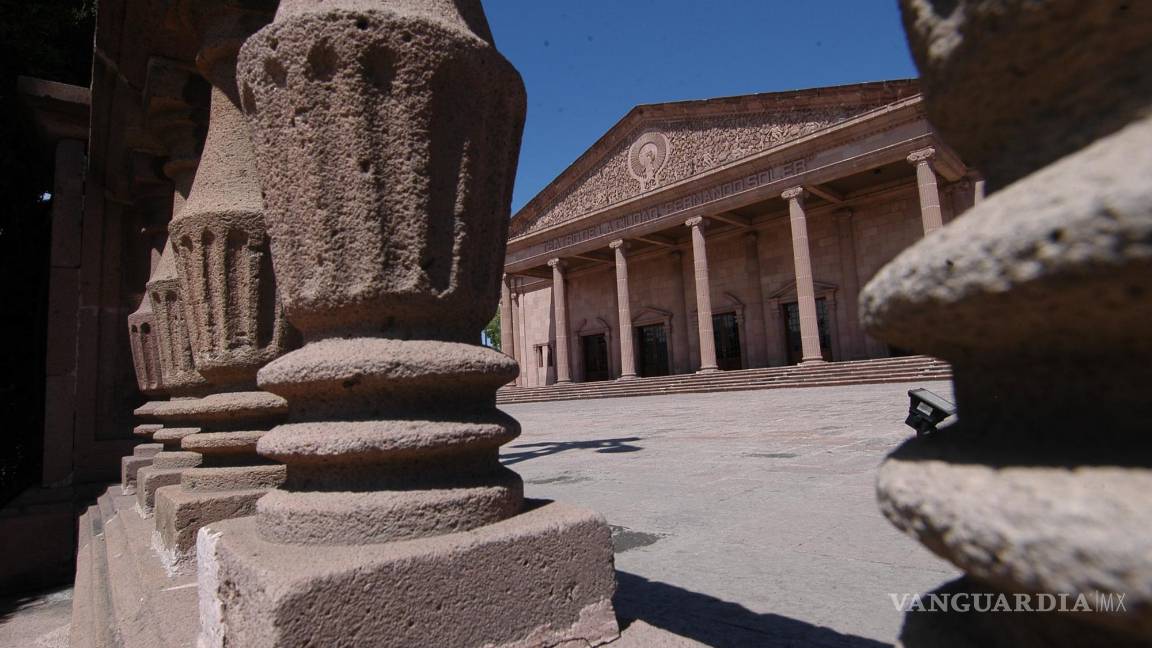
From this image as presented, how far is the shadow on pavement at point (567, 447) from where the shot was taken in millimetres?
6930

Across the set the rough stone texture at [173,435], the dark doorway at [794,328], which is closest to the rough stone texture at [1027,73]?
the rough stone texture at [173,435]

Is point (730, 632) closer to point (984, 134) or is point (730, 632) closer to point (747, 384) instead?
point (984, 134)

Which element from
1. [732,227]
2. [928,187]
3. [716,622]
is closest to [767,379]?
[928,187]

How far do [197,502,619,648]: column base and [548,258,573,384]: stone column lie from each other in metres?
26.6

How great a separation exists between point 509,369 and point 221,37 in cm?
242

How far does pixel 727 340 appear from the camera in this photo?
25.7 metres

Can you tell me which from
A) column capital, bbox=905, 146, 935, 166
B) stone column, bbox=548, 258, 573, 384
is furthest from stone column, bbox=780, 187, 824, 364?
stone column, bbox=548, 258, 573, 384

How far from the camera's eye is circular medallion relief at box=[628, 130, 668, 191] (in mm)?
25016

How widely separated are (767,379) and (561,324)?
40.9 ft

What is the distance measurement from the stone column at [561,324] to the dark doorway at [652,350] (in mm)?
3354

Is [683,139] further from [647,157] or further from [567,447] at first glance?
[567,447]

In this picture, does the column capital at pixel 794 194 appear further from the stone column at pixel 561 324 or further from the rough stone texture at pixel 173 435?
the rough stone texture at pixel 173 435

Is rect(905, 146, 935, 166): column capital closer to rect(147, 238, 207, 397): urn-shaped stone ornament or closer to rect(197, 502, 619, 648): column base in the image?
rect(147, 238, 207, 397): urn-shaped stone ornament

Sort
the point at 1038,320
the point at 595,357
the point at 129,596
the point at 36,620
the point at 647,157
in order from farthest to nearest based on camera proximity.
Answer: the point at 595,357 < the point at 647,157 < the point at 36,620 < the point at 129,596 < the point at 1038,320
